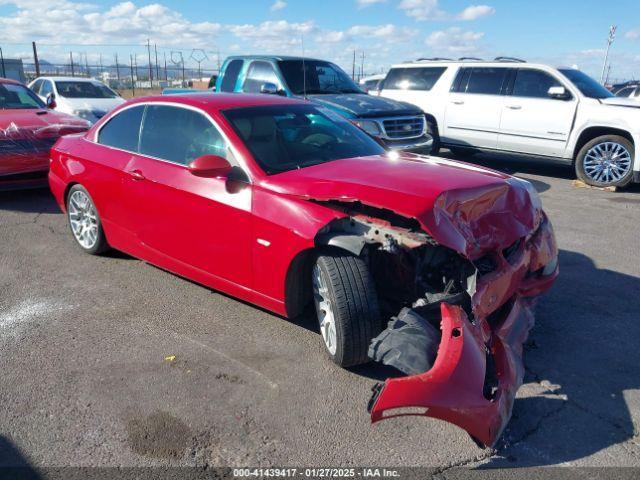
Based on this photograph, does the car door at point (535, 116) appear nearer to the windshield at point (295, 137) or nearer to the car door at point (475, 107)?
the car door at point (475, 107)

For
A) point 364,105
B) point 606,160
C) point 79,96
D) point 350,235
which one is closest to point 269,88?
point 364,105

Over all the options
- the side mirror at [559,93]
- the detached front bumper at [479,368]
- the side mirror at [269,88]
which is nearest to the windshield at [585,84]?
the side mirror at [559,93]

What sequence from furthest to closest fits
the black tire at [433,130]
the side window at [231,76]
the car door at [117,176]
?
the black tire at [433,130]
the side window at [231,76]
the car door at [117,176]

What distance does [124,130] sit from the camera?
16.3ft

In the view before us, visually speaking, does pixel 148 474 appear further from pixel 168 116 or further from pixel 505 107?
pixel 505 107

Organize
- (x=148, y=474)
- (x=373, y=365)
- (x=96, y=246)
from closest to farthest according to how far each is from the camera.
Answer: (x=148, y=474)
(x=373, y=365)
(x=96, y=246)

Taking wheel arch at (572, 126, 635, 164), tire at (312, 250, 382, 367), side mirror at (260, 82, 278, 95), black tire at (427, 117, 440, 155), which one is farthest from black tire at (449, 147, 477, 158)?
tire at (312, 250, 382, 367)

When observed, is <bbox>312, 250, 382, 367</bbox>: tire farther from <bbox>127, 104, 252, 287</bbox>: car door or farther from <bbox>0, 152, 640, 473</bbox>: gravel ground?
<bbox>127, 104, 252, 287</bbox>: car door

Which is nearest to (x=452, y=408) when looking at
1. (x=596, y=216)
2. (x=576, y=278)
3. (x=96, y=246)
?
(x=576, y=278)

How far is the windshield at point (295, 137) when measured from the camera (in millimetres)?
4051

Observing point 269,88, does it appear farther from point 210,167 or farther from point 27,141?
point 210,167

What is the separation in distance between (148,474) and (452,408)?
56.8 inches

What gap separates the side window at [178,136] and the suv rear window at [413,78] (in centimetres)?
750

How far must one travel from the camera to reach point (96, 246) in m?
5.35
